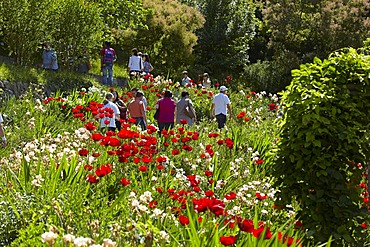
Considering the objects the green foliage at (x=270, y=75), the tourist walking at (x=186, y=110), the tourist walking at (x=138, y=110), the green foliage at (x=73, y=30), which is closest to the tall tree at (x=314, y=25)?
the green foliage at (x=270, y=75)

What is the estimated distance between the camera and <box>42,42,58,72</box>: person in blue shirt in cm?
1612

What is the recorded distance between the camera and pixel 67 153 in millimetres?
6344

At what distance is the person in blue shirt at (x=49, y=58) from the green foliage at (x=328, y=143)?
37.1ft

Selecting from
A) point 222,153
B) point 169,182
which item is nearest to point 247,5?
point 222,153

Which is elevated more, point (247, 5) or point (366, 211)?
point (247, 5)

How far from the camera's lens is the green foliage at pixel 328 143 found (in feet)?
18.2

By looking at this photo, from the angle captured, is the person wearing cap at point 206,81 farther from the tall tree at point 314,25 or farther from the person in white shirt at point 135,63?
the tall tree at point 314,25

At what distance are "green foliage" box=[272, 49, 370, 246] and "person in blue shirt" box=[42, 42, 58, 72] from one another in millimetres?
11306

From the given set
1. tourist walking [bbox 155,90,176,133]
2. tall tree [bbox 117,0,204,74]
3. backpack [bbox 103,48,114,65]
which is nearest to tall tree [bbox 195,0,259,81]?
tall tree [bbox 117,0,204,74]

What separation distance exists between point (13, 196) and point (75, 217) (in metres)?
0.62

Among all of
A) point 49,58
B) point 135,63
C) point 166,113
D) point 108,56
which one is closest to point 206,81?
point 135,63

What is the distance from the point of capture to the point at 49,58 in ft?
53.2

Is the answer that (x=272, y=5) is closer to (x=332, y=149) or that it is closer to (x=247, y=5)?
(x=247, y=5)

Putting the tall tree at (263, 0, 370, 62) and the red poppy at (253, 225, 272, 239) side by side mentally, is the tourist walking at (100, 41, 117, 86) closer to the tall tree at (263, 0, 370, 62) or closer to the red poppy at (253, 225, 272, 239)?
the tall tree at (263, 0, 370, 62)
